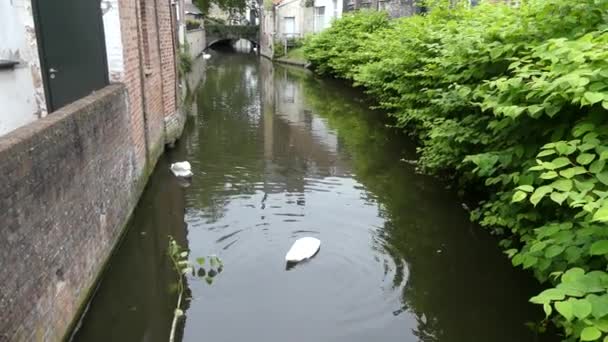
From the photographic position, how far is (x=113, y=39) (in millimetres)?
A: 5656

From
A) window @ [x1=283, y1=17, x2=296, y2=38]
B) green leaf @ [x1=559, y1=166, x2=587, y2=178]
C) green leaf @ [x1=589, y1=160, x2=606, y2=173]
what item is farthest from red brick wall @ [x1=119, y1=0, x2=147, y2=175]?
window @ [x1=283, y1=17, x2=296, y2=38]

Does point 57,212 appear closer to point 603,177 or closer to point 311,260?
point 311,260

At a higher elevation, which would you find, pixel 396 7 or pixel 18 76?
pixel 396 7

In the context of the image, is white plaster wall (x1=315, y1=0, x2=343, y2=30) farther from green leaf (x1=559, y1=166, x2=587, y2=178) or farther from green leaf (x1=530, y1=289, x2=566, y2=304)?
green leaf (x1=530, y1=289, x2=566, y2=304)

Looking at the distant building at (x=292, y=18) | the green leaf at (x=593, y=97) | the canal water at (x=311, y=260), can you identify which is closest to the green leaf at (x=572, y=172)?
the green leaf at (x=593, y=97)

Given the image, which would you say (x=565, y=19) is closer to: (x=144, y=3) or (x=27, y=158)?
(x=27, y=158)

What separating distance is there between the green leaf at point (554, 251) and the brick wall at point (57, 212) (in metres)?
3.24

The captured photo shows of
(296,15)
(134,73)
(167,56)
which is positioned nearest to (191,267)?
(134,73)

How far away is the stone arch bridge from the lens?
42938 mm

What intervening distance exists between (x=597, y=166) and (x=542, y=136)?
1456 millimetres

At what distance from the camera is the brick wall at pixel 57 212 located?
2.90 meters

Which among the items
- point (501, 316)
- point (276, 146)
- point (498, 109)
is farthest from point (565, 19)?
point (276, 146)

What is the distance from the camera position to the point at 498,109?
390 centimetres

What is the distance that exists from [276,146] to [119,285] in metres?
5.95
